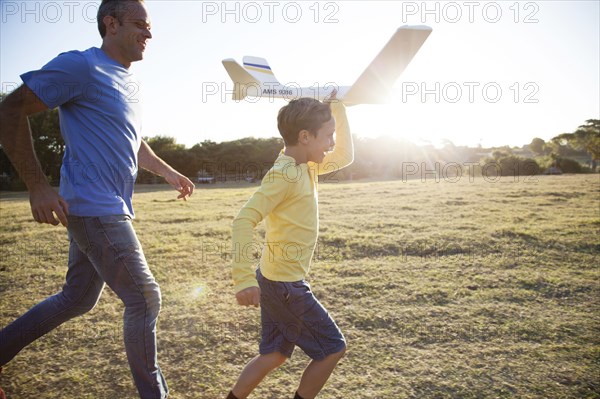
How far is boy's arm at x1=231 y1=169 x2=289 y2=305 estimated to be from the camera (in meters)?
1.66

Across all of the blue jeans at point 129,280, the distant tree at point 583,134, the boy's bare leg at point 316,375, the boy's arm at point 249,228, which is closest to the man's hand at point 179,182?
the blue jeans at point 129,280

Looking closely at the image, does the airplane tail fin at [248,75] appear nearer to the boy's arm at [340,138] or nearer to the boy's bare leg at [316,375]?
the boy's arm at [340,138]

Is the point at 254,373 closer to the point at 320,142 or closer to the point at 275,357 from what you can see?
the point at 275,357

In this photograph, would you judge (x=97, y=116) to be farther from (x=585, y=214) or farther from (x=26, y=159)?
(x=585, y=214)

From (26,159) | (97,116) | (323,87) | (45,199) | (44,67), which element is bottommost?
(45,199)

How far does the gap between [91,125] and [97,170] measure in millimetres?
223

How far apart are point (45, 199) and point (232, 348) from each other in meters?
1.74

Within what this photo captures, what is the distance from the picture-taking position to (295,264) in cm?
188

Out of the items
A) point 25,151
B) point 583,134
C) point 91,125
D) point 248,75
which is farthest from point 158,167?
point 583,134

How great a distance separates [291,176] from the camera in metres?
1.83

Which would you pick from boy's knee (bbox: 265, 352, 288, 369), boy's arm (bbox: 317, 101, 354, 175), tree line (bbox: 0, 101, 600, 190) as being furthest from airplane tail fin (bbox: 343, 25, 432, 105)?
tree line (bbox: 0, 101, 600, 190)

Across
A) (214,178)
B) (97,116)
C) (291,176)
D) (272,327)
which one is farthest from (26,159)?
(214,178)

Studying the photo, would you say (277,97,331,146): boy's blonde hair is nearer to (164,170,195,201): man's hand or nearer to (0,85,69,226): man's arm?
(164,170,195,201): man's hand

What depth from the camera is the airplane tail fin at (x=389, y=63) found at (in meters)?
4.96
